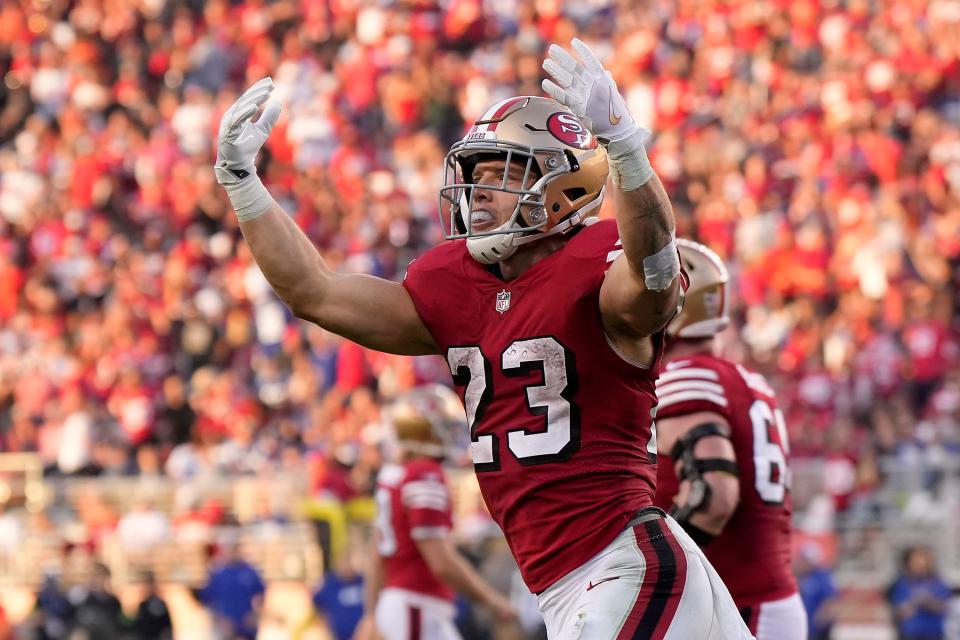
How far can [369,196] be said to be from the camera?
55.4ft

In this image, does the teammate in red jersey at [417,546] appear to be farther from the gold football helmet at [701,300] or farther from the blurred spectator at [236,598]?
the blurred spectator at [236,598]

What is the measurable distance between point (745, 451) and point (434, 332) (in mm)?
1395

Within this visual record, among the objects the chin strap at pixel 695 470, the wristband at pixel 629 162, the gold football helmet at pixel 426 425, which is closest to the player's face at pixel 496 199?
the wristband at pixel 629 162

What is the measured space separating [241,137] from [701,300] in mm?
1861

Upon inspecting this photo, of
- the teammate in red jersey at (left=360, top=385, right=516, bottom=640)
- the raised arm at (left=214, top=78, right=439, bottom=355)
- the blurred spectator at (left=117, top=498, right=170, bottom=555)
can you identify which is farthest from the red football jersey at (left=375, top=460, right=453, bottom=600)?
the blurred spectator at (left=117, top=498, right=170, bottom=555)

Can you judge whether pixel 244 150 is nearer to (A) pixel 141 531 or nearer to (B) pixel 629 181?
(B) pixel 629 181

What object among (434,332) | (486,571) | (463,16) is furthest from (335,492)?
(434,332)

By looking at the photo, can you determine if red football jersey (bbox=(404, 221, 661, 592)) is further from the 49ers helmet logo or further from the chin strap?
the chin strap

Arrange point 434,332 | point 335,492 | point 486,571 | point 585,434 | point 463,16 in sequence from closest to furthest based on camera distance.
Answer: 1. point 585,434
2. point 434,332
3. point 486,571
4. point 335,492
5. point 463,16

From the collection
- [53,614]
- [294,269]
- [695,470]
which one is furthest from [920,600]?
[294,269]

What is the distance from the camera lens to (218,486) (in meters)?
13.6

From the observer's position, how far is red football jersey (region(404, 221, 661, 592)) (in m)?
3.86

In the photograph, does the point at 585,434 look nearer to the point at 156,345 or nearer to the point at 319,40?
the point at 156,345

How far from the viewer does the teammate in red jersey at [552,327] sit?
12.4ft
